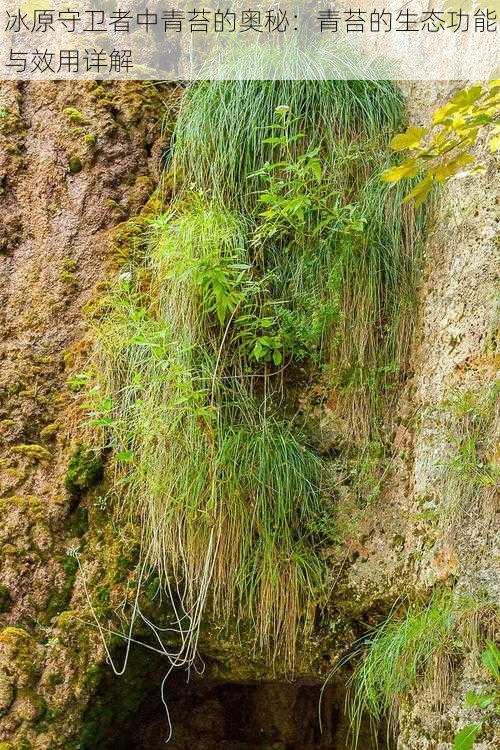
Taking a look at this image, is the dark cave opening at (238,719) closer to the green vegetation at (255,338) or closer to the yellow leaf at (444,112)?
the green vegetation at (255,338)

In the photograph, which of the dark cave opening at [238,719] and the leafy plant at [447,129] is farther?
the dark cave opening at [238,719]

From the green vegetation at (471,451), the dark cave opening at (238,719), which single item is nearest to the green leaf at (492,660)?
the green vegetation at (471,451)

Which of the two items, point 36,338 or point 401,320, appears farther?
point 36,338

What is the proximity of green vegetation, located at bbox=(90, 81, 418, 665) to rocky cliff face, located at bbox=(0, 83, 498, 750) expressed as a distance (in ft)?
0.40

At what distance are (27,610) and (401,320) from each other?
1661 mm

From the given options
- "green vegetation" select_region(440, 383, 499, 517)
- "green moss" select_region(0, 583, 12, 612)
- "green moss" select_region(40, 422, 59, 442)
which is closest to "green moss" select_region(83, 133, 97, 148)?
"green moss" select_region(40, 422, 59, 442)

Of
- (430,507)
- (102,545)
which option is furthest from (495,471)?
(102,545)

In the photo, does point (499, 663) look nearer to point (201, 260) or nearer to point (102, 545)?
point (102, 545)

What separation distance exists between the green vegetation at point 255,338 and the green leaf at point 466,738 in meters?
0.75

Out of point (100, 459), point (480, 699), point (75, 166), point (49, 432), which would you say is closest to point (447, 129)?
point (480, 699)

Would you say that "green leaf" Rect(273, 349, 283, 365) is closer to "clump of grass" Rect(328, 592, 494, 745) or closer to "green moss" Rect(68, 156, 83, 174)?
Answer: "clump of grass" Rect(328, 592, 494, 745)

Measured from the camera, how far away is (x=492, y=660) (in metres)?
2.11

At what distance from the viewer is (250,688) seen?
3.44 metres

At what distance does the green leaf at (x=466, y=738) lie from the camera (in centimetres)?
201
